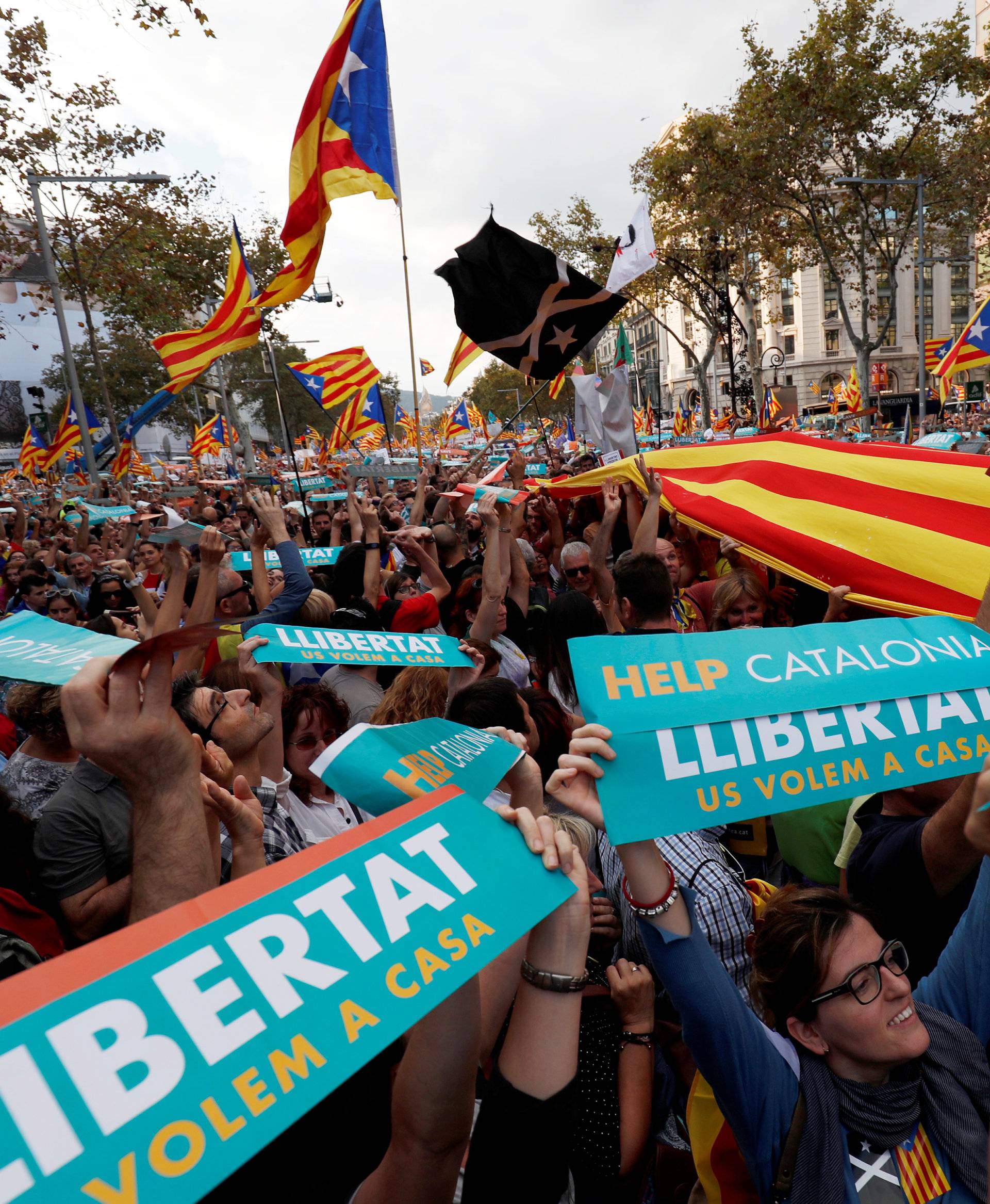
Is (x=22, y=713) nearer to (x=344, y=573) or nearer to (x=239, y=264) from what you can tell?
(x=344, y=573)

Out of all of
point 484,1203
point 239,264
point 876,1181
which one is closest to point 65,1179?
point 484,1203

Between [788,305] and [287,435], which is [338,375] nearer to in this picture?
[287,435]

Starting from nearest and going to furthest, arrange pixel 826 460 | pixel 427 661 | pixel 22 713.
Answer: pixel 22 713 → pixel 427 661 → pixel 826 460

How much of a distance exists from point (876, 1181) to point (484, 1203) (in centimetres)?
78

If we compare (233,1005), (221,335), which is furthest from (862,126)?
(233,1005)

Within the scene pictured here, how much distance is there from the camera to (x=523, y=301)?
7.12m

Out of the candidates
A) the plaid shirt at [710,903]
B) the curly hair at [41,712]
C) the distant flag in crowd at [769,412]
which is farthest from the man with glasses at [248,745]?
the distant flag in crowd at [769,412]

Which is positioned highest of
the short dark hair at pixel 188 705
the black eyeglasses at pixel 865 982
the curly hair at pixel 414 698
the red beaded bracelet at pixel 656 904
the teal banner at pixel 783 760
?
the teal banner at pixel 783 760

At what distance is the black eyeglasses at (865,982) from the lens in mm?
1721

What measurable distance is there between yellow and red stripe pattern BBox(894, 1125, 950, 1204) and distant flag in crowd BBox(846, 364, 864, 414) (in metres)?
33.1

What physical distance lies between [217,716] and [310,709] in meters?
0.72

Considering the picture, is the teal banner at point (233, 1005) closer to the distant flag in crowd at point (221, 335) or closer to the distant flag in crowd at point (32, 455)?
the distant flag in crowd at point (221, 335)

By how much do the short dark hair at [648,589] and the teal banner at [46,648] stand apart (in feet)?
7.98

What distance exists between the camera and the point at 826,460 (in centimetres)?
493
